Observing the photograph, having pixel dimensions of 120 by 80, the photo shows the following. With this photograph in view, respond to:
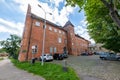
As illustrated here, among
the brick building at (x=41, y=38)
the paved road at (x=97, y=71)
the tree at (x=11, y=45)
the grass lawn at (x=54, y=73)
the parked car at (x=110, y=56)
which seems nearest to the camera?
the grass lawn at (x=54, y=73)

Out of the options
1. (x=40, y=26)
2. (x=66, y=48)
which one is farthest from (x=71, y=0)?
(x=66, y=48)

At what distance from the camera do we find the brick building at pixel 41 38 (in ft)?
105

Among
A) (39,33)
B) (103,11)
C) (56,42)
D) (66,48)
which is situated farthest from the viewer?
(66,48)

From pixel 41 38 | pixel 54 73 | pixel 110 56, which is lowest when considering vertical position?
pixel 54 73

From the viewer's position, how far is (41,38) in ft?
117

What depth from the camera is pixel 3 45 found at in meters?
61.2

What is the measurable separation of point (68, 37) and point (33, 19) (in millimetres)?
19965

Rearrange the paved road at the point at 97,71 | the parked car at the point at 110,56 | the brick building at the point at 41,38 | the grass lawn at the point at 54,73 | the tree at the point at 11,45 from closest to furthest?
the grass lawn at the point at 54,73 < the paved road at the point at 97,71 < the brick building at the point at 41,38 < the parked car at the point at 110,56 < the tree at the point at 11,45

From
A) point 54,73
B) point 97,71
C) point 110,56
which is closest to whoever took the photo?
point 54,73

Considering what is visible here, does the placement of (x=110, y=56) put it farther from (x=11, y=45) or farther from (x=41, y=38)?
(x=11, y=45)

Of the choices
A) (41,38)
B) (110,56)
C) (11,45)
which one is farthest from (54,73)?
(11,45)

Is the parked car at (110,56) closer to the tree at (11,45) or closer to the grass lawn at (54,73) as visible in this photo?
the grass lawn at (54,73)

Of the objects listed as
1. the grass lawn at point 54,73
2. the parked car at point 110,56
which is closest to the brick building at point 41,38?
the grass lawn at point 54,73

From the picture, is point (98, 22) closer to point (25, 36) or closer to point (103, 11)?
point (103, 11)
